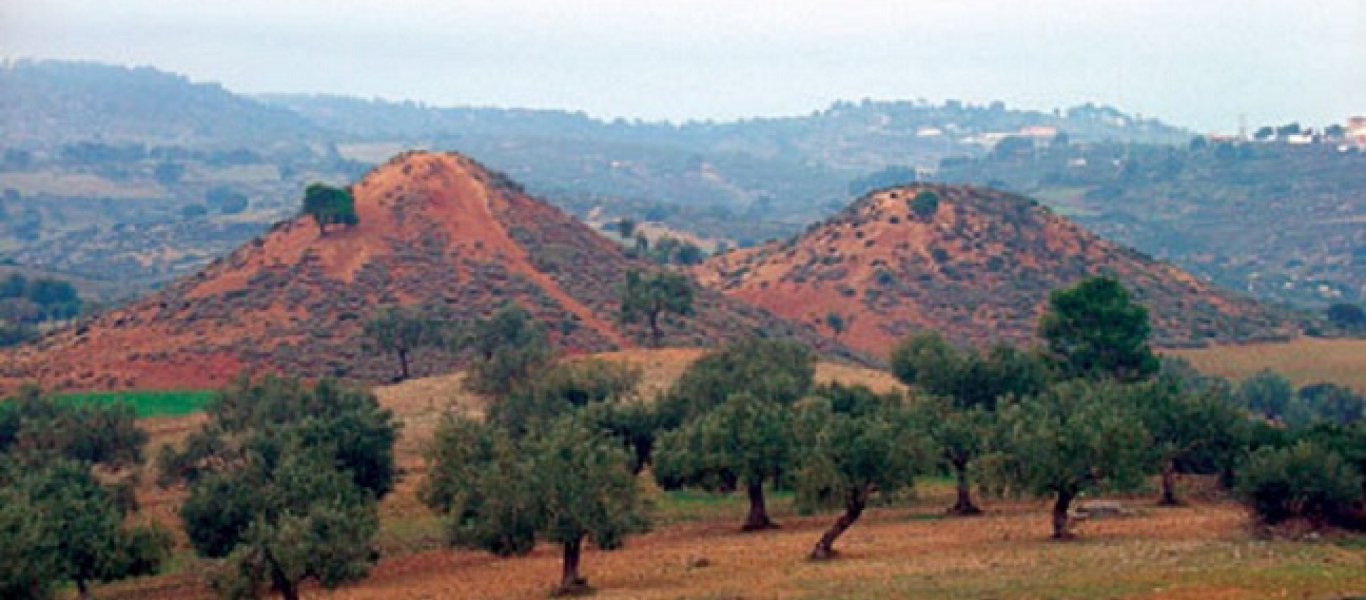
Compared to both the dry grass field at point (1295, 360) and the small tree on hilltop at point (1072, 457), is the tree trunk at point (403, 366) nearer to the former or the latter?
the small tree on hilltop at point (1072, 457)

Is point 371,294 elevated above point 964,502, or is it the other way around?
point 964,502

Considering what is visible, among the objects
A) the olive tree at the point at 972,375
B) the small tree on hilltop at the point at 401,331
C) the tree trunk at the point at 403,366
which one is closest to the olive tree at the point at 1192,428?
the olive tree at the point at 972,375

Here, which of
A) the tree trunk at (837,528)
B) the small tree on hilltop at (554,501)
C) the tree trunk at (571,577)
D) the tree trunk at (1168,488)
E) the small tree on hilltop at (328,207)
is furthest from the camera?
the small tree on hilltop at (328,207)

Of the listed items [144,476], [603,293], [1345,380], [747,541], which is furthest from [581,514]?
[1345,380]

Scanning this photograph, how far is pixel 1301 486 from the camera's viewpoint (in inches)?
1891

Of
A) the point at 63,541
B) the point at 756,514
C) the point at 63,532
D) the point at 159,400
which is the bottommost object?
the point at 159,400

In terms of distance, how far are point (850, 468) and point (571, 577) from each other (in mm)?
10853

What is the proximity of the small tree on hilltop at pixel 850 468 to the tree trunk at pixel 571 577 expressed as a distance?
27.2ft

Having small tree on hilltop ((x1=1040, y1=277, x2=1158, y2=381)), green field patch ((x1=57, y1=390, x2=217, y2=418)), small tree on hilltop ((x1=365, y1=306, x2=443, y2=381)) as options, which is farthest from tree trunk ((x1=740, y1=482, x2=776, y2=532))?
small tree on hilltop ((x1=365, y1=306, x2=443, y2=381))

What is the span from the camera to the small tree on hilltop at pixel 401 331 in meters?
104

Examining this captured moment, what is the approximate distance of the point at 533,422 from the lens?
2613 inches

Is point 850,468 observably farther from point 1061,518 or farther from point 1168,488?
point 1168,488

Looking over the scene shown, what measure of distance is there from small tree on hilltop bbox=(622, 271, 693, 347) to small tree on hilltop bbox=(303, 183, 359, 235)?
36.6 metres

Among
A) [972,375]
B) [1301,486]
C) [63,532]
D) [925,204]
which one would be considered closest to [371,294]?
[972,375]
